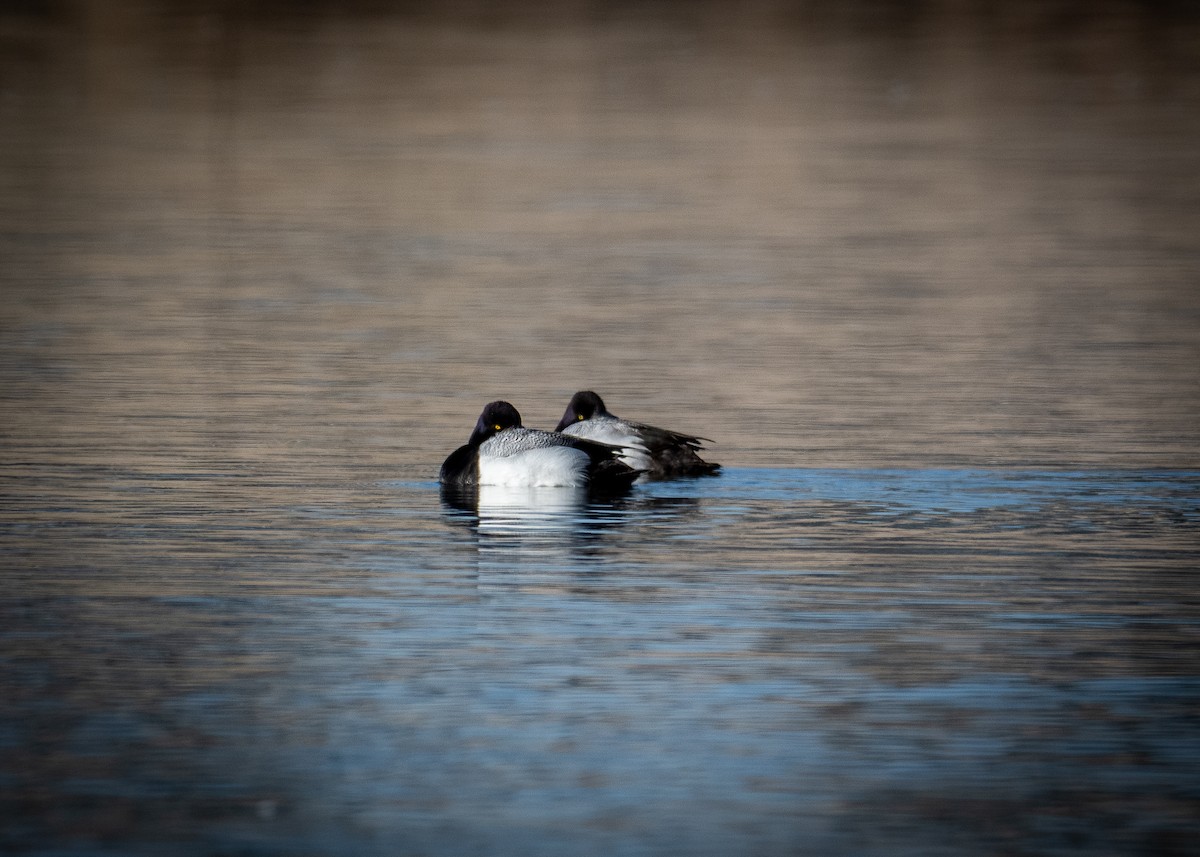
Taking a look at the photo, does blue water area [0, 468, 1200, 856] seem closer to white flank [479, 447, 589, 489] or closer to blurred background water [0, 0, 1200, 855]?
blurred background water [0, 0, 1200, 855]

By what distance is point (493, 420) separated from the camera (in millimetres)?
15406

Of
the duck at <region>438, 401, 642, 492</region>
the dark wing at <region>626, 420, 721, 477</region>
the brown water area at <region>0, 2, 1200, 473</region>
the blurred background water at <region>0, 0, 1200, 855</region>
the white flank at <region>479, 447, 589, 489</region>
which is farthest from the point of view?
the brown water area at <region>0, 2, 1200, 473</region>

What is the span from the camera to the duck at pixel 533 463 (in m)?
14.9

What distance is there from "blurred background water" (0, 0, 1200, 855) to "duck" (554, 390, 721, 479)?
259 mm

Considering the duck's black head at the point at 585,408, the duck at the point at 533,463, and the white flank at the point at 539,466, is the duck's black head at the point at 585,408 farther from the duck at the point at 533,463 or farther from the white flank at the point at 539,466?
the white flank at the point at 539,466

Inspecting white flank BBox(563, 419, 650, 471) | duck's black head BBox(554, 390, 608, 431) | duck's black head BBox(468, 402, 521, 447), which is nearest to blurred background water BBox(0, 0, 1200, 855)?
white flank BBox(563, 419, 650, 471)

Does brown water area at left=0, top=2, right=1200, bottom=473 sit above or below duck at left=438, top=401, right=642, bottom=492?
above

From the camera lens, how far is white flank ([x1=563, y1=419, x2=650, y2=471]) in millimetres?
15539

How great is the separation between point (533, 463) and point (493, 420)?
1.69 feet

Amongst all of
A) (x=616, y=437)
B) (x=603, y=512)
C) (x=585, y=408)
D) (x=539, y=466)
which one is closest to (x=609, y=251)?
(x=585, y=408)

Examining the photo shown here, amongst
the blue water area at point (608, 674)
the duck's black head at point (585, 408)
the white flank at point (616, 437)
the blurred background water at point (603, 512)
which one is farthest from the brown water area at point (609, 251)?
the blue water area at point (608, 674)

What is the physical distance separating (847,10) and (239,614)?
69.6m

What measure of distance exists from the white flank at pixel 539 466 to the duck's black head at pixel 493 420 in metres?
0.35

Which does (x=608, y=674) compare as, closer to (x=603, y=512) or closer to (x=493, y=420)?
(x=603, y=512)
